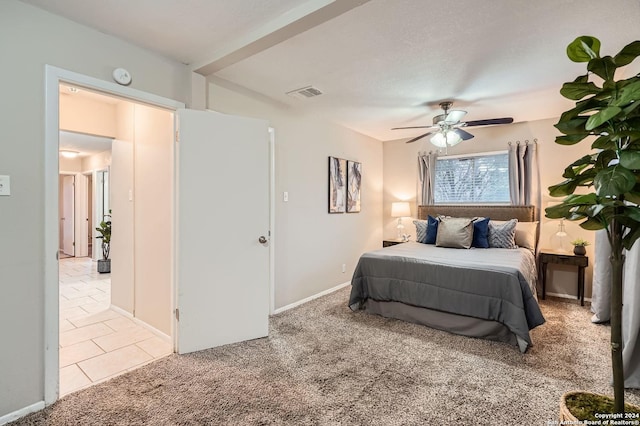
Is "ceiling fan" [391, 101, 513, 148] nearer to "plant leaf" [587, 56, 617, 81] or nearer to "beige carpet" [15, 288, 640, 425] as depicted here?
"beige carpet" [15, 288, 640, 425]

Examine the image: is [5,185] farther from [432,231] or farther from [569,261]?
[569,261]

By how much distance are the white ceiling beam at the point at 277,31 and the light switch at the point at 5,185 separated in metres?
1.54

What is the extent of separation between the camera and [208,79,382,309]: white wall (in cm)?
362

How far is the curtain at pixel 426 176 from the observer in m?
5.16

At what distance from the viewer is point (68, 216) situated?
26.0 ft

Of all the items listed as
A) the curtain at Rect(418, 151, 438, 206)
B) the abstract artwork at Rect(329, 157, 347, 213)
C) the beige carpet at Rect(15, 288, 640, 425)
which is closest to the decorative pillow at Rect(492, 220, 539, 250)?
the beige carpet at Rect(15, 288, 640, 425)

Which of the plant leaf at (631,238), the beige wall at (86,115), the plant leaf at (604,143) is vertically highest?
the beige wall at (86,115)

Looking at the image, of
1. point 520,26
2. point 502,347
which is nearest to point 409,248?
point 502,347

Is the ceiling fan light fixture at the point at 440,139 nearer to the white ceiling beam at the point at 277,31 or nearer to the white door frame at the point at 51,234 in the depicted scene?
the white ceiling beam at the point at 277,31

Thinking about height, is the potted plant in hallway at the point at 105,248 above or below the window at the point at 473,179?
below

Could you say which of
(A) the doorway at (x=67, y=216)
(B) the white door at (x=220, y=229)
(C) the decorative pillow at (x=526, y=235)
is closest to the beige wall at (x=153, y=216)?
(B) the white door at (x=220, y=229)

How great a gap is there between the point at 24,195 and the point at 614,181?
9.78ft

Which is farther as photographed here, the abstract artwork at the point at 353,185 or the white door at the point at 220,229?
the abstract artwork at the point at 353,185

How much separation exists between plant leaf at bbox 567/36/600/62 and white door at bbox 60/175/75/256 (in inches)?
376
